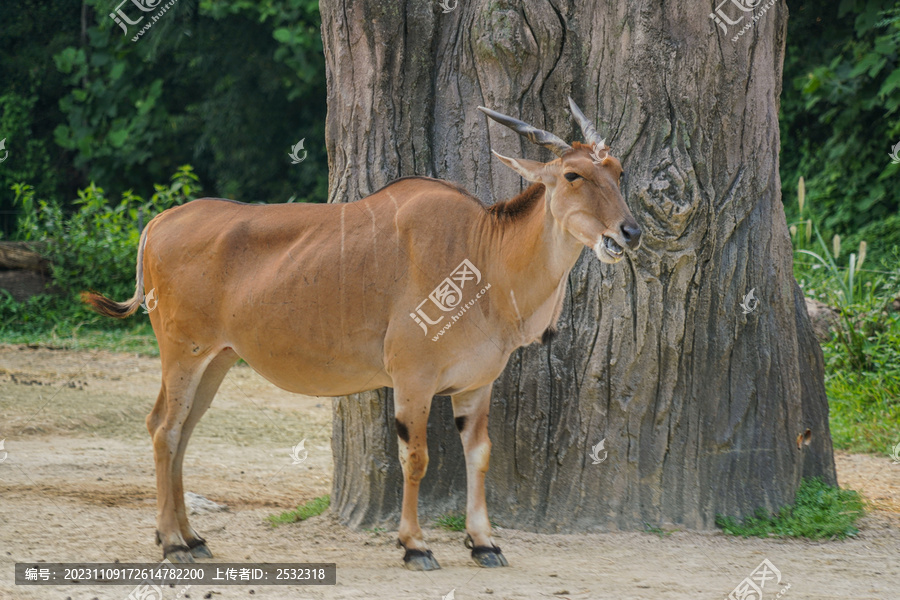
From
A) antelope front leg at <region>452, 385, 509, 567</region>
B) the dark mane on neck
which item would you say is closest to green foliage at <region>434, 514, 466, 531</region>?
antelope front leg at <region>452, 385, 509, 567</region>

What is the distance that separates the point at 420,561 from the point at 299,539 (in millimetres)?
1018

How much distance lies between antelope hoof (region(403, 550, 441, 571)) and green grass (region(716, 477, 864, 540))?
1767 mm

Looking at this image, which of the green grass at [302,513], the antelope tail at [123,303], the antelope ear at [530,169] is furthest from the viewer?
the green grass at [302,513]

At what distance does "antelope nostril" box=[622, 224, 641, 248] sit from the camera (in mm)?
4371

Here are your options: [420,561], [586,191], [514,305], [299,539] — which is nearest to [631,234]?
[586,191]

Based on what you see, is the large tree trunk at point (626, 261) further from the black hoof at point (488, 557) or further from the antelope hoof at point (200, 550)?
the antelope hoof at point (200, 550)

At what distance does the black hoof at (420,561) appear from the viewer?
482cm

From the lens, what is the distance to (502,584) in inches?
181

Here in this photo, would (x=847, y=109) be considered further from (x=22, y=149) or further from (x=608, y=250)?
(x=22, y=149)

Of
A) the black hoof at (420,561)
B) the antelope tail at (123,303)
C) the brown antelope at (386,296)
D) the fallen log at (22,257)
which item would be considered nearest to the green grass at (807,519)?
the brown antelope at (386,296)

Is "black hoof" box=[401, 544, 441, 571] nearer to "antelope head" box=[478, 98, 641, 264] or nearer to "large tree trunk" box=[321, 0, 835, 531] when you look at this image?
"large tree trunk" box=[321, 0, 835, 531]

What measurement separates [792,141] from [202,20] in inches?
399

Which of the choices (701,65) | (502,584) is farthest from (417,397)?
(701,65)

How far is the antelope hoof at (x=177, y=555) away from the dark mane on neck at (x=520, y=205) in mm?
2356
